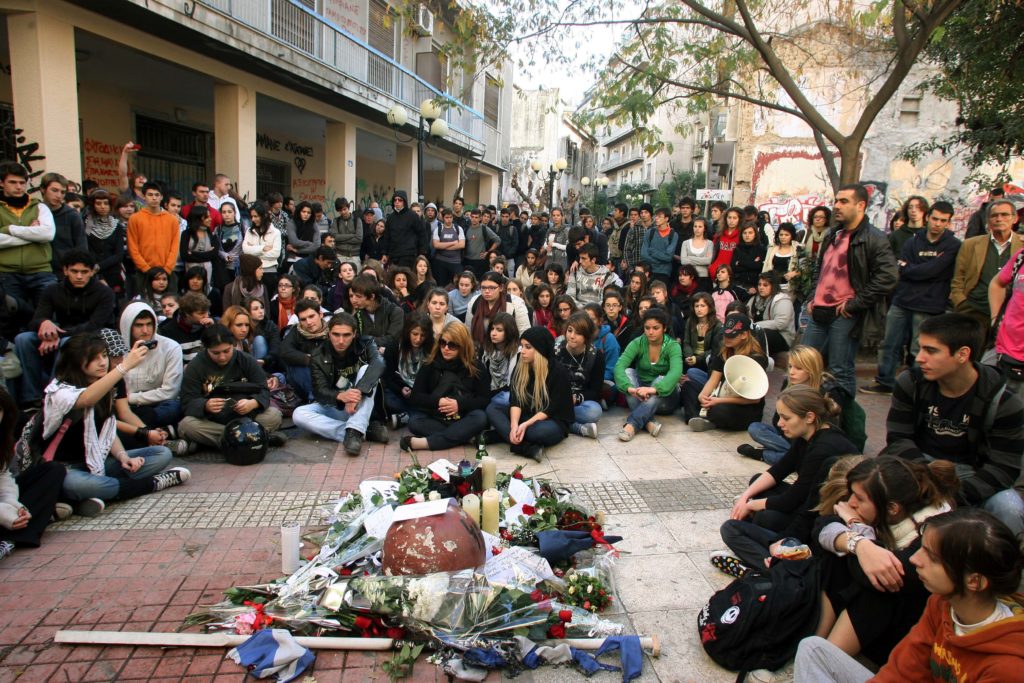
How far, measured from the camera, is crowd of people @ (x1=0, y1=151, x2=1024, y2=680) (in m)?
3.47

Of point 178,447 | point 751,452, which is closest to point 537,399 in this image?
point 751,452

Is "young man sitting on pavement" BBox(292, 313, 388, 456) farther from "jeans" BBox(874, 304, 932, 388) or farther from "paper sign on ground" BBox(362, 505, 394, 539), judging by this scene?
"jeans" BBox(874, 304, 932, 388)

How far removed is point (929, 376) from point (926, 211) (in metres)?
4.95

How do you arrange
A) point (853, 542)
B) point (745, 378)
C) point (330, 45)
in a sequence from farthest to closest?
point (330, 45)
point (745, 378)
point (853, 542)

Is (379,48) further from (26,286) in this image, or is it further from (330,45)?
(26,286)

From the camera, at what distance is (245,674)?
2.87 metres

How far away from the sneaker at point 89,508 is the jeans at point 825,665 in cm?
427

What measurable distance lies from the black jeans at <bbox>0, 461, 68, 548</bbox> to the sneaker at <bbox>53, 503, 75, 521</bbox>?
4.6 inches

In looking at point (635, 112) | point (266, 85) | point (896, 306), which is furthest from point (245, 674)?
point (266, 85)

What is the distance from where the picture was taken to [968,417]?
141 inches

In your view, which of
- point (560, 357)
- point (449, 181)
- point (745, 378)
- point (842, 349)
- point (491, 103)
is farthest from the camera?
point (491, 103)

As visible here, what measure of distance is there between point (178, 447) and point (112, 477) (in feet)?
3.25

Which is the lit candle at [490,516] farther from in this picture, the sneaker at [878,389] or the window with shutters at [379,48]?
the window with shutters at [379,48]

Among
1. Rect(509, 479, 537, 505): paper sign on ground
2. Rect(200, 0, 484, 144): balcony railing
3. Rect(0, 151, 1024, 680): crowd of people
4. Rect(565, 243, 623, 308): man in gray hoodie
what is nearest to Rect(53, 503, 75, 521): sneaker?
Rect(0, 151, 1024, 680): crowd of people
